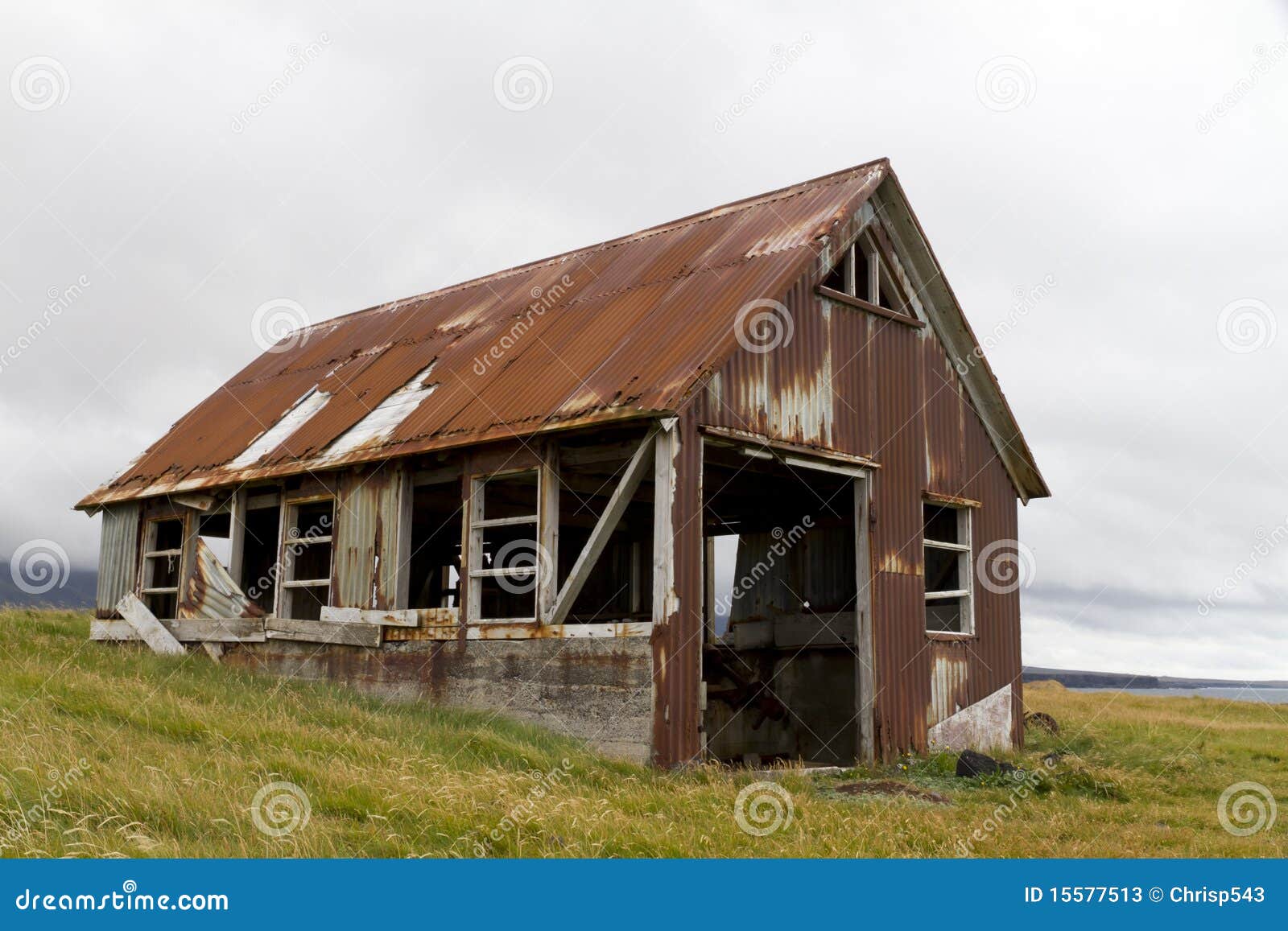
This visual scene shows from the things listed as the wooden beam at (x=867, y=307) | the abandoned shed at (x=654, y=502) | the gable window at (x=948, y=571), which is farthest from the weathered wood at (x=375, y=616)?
the gable window at (x=948, y=571)

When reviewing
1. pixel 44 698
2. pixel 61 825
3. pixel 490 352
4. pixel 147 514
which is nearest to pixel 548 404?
pixel 490 352

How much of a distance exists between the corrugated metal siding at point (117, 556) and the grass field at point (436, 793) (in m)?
4.83

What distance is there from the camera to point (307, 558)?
18.9m

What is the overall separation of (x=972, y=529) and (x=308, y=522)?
9.83m

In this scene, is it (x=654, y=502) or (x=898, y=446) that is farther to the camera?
(x=898, y=446)

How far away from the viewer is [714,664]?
17.3 meters

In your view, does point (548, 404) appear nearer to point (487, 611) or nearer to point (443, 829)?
point (443, 829)

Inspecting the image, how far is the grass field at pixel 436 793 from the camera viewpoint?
832cm

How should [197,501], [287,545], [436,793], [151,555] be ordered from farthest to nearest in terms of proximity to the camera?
[151,555], [197,501], [287,545], [436,793]

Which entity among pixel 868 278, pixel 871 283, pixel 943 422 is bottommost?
pixel 943 422

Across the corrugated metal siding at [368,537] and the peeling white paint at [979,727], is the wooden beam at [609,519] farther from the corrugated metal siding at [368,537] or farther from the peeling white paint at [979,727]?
the peeling white paint at [979,727]

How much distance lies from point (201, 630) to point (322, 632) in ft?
10.1

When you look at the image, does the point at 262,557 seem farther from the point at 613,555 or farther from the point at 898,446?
the point at 898,446

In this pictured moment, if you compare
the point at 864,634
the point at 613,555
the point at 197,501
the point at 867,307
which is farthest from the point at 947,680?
the point at 197,501
